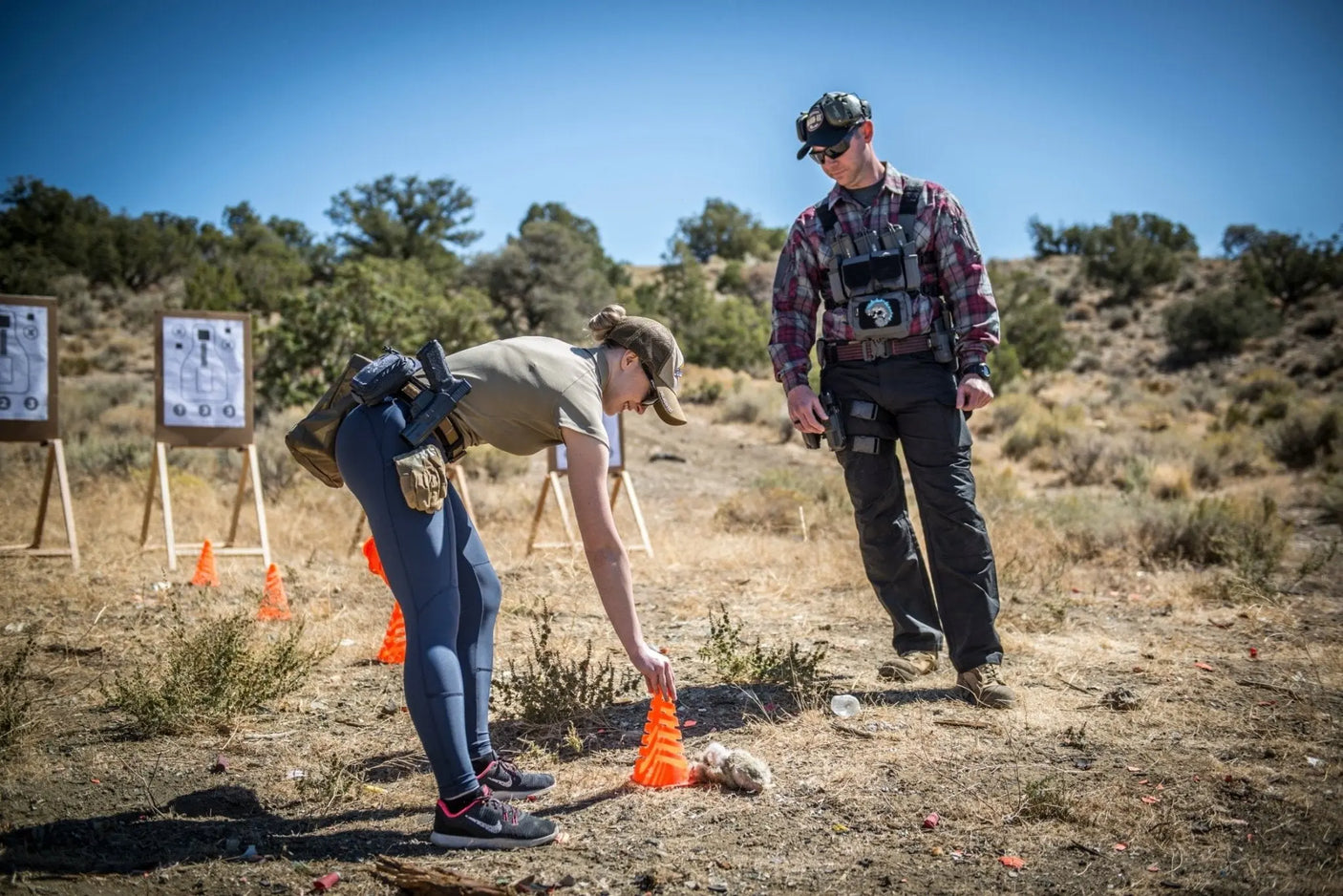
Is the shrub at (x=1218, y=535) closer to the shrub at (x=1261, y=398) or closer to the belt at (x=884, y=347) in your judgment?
the belt at (x=884, y=347)

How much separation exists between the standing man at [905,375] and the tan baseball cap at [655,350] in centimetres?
146

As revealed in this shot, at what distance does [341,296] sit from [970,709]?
40.3ft

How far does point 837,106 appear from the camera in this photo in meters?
4.30

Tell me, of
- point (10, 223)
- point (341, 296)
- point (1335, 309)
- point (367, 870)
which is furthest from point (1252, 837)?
point (10, 223)

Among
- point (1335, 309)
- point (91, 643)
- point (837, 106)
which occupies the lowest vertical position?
point (91, 643)

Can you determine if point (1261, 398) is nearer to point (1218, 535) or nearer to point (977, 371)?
point (1218, 535)

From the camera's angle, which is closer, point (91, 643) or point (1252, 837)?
point (1252, 837)

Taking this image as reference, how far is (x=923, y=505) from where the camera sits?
4.39m

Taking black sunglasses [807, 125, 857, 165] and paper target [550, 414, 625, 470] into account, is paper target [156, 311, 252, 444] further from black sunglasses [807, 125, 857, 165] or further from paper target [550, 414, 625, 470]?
black sunglasses [807, 125, 857, 165]

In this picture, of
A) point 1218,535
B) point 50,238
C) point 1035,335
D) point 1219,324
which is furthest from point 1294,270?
point 50,238

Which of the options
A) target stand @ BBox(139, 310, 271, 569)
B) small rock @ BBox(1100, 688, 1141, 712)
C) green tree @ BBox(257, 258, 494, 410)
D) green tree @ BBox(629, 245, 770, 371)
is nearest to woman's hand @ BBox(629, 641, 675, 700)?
small rock @ BBox(1100, 688, 1141, 712)

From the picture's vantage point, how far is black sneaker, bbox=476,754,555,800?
3289 millimetres

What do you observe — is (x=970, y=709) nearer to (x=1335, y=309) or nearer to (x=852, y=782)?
(x=852, y=782)

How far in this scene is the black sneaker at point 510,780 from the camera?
329 cm
